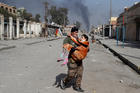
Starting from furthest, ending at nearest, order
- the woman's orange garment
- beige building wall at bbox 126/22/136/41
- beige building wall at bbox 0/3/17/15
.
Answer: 1. beige building wall at bbox 0/3/17/15
2. beige building wall at bbox 126/22/136/41
3. the woman's orange garment

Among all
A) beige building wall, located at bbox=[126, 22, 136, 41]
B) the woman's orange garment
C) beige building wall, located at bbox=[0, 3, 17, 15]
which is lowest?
the woman's orange garment

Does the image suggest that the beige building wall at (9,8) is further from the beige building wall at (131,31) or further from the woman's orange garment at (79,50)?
the woman's orange garment at (79,50)

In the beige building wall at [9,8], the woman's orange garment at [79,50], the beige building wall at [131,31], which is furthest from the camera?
the beige building wall at [9,8]

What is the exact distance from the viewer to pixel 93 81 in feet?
19.4

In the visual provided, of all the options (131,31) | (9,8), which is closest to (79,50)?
(131,31)

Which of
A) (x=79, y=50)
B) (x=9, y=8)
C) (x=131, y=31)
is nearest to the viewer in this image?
(x=79, y=50)

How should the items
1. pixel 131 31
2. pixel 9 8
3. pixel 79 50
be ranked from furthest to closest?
pixel 9 8
pixel 131 31
pixel 79 50

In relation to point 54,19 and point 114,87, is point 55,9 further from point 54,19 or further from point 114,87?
point 114,87

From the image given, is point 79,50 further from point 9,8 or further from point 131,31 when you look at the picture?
point 9,8

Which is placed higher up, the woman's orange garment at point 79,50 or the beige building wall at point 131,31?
the beige building wall at point 131,31

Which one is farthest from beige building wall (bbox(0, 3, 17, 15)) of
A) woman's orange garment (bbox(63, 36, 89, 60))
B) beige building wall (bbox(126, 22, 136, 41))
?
woman's orange garment (bbox(63, 36, 89, 60))

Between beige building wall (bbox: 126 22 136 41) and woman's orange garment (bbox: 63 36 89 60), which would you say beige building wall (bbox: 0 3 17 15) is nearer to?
beige building wall (bbox: 126 22 136 41)

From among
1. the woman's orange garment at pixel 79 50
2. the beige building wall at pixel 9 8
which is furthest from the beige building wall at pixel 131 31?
the beige building wall at pixel 9 8

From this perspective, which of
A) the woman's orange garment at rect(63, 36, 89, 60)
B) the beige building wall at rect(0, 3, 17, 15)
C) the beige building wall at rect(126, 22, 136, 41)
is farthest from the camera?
the beige building wall at rect(0, 3, 17, 15)
